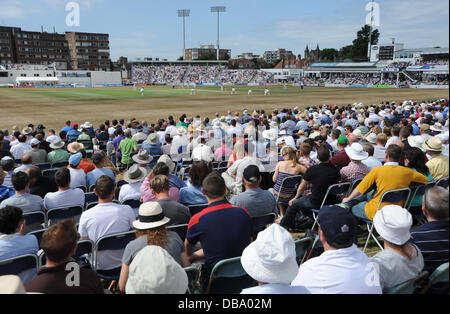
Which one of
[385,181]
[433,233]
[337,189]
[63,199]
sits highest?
[385,181]

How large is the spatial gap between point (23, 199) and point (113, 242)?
2156 mm

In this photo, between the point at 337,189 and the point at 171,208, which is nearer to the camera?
the point at 171,208

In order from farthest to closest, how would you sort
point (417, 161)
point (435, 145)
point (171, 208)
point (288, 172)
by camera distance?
point (288, 172), point (435, 145), point (417, 161), point (171, 208)

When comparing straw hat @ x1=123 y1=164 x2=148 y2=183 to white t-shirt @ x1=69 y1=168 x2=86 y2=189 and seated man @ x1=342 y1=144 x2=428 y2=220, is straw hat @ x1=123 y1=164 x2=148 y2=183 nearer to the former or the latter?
white t-shirt @ x1=69 y1=168 x2=86 y2=189

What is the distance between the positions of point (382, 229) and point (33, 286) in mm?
2962

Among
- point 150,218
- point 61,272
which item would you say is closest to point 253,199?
point 150,218

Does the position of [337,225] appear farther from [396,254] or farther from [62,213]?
[62,213]

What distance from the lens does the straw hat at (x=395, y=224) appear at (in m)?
2.73

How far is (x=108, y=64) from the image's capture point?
127625 mm

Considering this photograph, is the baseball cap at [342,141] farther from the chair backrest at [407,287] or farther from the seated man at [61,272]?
the seated man at [61,272]

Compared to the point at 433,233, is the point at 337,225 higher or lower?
higher

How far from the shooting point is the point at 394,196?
4652 mm

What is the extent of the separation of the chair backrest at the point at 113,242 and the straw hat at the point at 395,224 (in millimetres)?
2702

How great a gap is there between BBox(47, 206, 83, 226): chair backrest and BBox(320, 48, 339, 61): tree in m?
162
